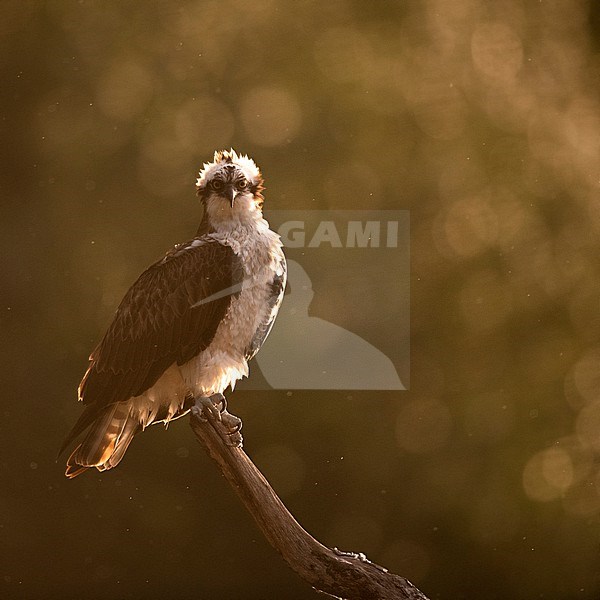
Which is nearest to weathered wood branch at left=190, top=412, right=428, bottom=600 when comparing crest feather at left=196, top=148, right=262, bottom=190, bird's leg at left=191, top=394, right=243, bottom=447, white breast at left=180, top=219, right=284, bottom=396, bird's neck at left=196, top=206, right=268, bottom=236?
bird's leg at left=191, top=394, right=243, bottom=447

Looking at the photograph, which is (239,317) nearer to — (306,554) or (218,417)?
(218,417)

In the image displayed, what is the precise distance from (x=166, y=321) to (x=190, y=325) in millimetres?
80

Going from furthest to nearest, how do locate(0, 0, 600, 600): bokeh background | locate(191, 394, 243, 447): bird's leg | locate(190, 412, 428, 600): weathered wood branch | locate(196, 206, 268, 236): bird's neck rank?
locate(0, 0, 600, 600): bokeh background, locate(196, 206, 268, 236): bird's neck, locate(191, 394, 243, 447): bird's leg, locate(190, 412, 428, 600): weathered wood branch

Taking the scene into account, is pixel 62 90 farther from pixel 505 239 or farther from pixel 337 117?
pixel 505 239

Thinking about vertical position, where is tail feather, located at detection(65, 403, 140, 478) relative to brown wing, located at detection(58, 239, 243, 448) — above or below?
below

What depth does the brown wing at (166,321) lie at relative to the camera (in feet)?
7.67

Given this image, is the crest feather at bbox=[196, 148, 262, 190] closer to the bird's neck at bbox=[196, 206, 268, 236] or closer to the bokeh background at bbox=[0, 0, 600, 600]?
the bird's neck at bbox=[196, 206, 268, 236]

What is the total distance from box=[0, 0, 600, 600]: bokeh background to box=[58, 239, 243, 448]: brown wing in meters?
0.36

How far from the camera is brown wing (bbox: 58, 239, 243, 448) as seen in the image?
2.34m

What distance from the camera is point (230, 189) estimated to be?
238 centimetres

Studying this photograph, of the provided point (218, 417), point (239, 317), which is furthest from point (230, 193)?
point (218, 417)

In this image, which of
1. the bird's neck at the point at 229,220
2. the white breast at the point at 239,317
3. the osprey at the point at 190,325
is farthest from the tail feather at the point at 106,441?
the bird's neck at the point at 229,220

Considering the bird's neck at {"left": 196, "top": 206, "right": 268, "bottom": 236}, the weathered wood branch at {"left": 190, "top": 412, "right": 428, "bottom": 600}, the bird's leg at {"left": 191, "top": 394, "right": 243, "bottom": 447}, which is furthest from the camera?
the bird's neck at {"left": 196, "top": 206, "right": 268, "bottom": 236}

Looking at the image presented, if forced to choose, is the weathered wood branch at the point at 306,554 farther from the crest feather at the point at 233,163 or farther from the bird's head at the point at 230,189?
the crest feather at the point at 233,163
